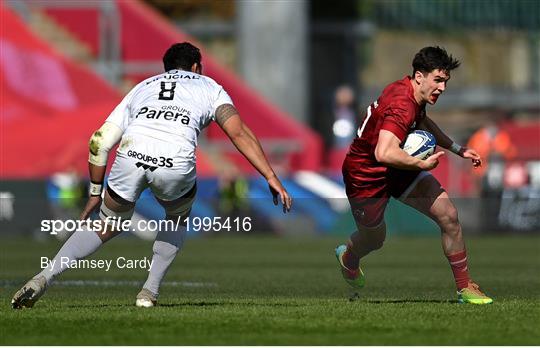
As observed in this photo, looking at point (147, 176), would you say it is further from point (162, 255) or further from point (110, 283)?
point (110, 283)

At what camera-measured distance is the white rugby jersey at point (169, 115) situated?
11.2 metres

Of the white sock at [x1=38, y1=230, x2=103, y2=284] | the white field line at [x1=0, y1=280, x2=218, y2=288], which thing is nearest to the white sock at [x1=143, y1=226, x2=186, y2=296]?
the white sock at [x1=38, y1=230, x2=103, y2=284]

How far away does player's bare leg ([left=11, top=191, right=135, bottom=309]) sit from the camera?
11195 mm

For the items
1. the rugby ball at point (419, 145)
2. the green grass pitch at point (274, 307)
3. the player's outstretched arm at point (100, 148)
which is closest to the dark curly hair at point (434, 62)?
the rugby ball at point (419, 145)

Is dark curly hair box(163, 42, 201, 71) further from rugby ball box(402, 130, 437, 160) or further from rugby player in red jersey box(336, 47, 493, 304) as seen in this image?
rugby ball box(402, 130, 437, 160)

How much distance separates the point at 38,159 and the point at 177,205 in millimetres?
21046

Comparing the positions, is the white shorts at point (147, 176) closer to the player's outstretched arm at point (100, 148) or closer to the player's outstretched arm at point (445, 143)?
the player's outstretched arm at point (100, 148)

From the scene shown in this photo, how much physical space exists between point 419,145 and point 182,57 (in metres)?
1.96

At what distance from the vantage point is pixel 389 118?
1180cm

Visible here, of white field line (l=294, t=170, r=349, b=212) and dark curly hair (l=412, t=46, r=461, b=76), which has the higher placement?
dark curly hair (l=412, t=46, r=461, b=76)

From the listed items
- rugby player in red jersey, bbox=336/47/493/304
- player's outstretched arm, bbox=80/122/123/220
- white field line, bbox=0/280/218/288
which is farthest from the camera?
white field line, bbox=0/280/218/288

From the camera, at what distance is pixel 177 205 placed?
1159cm

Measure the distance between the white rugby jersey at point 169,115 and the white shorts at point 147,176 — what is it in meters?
0.03

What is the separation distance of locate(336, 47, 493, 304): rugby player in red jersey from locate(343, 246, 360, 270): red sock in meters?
0.06
